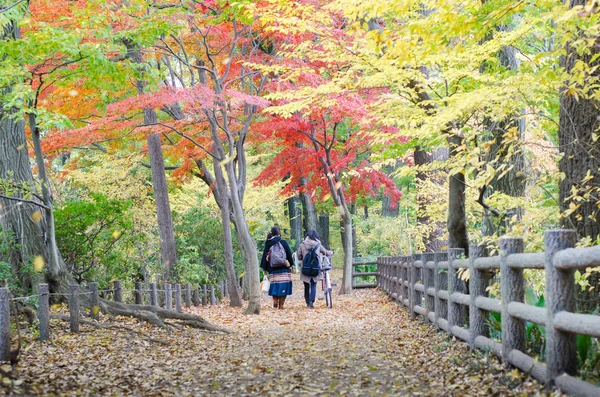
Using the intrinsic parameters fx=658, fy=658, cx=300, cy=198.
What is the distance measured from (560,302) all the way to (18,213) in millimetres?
9619

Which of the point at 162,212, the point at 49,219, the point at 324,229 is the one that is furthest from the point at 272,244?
the point at 324,229

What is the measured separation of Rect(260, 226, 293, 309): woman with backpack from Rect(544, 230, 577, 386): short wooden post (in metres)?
10.8

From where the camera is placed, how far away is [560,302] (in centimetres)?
487

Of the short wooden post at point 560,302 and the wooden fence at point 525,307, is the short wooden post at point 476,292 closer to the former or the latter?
the wooden fence at point 525,307

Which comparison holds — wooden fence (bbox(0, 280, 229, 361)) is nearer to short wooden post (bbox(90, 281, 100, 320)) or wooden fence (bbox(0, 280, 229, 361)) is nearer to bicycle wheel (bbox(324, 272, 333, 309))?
short wooden post (bbox(90, 281, 100, 320))

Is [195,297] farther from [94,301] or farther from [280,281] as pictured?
[94,301]

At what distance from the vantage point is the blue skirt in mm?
15758

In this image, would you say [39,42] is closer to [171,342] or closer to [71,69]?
[71,69]

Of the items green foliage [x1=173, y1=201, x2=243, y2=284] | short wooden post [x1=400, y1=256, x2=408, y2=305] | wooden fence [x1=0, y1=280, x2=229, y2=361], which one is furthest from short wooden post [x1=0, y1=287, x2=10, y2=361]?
green foliage [x1=173, y1=201, x2=243, y2=284]

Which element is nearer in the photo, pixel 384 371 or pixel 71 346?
pixel 384 371

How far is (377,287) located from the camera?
2325cm

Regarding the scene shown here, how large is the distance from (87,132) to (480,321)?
11023 mm

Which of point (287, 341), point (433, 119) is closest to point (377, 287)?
point (287, 341)

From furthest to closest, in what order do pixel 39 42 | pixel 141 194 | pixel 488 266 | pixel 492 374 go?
pixel 141 194 < pixel 39 42 < pixel 488 266 < pixel 492 374
